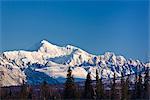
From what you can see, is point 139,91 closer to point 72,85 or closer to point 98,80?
point 98,80

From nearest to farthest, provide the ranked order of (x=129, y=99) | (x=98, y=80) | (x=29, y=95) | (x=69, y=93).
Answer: (x=69, y=93) < (x=129, y=99) < (x=98, y=80) < (x=29, y=95)

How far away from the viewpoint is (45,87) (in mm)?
97125

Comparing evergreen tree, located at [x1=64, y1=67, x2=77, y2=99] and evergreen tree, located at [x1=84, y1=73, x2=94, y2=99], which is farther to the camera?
evergreen tree, located at [x1=84, y1=73, x2=94, y2=99]

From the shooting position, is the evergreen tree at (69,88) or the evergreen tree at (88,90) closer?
the evergreen tree at (69,88)

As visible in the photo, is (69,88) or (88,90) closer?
(69,88)

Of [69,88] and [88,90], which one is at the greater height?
[69,88]

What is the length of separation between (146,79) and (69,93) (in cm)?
2533

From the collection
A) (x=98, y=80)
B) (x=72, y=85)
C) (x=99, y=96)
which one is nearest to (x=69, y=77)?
(x=72, y=85)

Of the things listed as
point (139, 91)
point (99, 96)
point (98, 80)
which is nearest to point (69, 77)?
point (99, 96)

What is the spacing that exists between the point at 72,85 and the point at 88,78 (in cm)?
327

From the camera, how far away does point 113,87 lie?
94.7m

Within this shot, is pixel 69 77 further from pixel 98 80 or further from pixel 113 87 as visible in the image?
pixel 113 87

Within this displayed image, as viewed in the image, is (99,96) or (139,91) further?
(139,91)

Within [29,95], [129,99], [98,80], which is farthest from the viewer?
[29,95]
